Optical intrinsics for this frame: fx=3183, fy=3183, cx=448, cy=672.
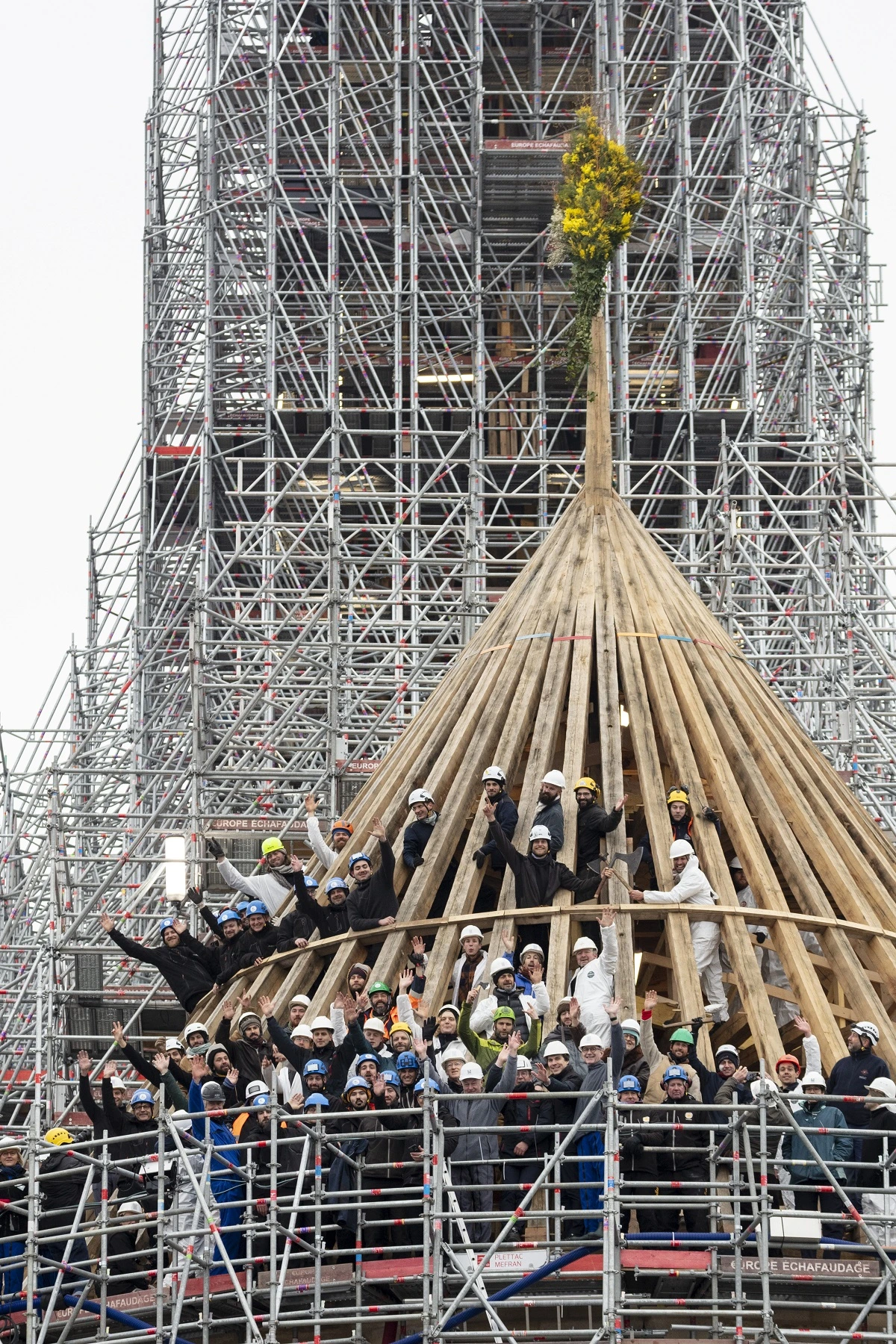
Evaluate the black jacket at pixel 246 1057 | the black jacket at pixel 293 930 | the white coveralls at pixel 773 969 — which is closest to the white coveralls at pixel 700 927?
the white coveralls at pixel 773 969

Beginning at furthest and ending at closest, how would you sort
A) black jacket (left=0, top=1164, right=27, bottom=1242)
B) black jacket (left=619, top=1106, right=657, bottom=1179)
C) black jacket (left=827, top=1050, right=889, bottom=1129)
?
black jacket (left=0, top=1164, right=27, bottom=1242) < black jacket (left=827, top=1050, right=889, bottom=1129) < black jacket (left=619, top=1106, right=657, bottom=1179)

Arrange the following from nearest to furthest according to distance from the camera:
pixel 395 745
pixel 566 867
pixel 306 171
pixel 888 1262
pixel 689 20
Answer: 1. pixel 888 1262
2. pixel 566 867
3. pixel 395 745
4. pixel 306 171
5. pixel 689 20

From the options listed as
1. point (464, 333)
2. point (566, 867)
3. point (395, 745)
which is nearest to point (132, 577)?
point (464, 333)

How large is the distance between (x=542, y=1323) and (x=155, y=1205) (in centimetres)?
402

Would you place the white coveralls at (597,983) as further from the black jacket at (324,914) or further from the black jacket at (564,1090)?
the black jacket at (324,914)

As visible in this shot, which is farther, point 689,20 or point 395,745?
point 689,20

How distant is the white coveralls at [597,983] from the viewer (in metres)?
30.8

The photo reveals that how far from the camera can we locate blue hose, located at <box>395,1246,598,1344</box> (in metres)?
27.8

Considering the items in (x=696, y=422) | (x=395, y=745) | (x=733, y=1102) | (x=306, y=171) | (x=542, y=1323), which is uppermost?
(x=306, y=171)

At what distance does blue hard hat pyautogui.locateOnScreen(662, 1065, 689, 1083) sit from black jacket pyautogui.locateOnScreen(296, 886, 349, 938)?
6.49m

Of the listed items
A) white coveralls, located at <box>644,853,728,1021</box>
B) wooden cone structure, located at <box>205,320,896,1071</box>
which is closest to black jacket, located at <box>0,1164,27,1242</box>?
wooden cone structure, located at <box>205,320,896,1071</box>

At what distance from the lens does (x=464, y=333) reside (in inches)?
2506

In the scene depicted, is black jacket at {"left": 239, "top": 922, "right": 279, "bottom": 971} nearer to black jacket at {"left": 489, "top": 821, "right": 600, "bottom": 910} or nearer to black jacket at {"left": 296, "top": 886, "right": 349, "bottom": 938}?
black jacket at {"left": 296, "top": 886, "right": 349, "bottom": 938}

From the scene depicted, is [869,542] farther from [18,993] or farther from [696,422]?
[18,993]
